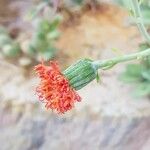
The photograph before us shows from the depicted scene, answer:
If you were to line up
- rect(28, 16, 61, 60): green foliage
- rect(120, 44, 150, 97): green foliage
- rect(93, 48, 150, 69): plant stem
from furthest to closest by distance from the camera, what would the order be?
rect(28, 16, 61, 60): green foliage < rect(120, 44, 150, 97): green foliage < rect(93, 48, 150, 69): plant stem

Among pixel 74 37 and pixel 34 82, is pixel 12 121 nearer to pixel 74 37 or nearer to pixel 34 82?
pixel 34 82

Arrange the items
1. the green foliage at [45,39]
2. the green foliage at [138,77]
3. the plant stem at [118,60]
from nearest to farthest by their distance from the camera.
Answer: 1. the plant stem at [118,60]
2. the green foliage at [138,77]
3. the green foliage at [45,39]

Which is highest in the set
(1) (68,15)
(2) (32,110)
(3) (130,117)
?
(1) (68,15)

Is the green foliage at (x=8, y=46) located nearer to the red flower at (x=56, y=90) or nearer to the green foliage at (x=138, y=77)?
the green foliage at (x=138, y=77)

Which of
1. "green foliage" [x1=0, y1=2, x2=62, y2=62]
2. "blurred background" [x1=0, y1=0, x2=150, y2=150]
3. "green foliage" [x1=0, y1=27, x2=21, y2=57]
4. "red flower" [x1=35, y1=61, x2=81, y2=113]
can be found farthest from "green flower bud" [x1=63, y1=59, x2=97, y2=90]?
"green foliage" [x1=0, y1=27, x2=21, y2=57]

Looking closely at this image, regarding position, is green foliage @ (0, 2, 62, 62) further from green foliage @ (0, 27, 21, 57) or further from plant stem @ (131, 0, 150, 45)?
plant stem @ (131, 0, 150, 45)

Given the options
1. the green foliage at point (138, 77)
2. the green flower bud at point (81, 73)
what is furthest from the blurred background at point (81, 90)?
the green flower bud at point (81, 73)

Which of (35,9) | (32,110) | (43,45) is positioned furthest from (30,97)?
(35,9)
